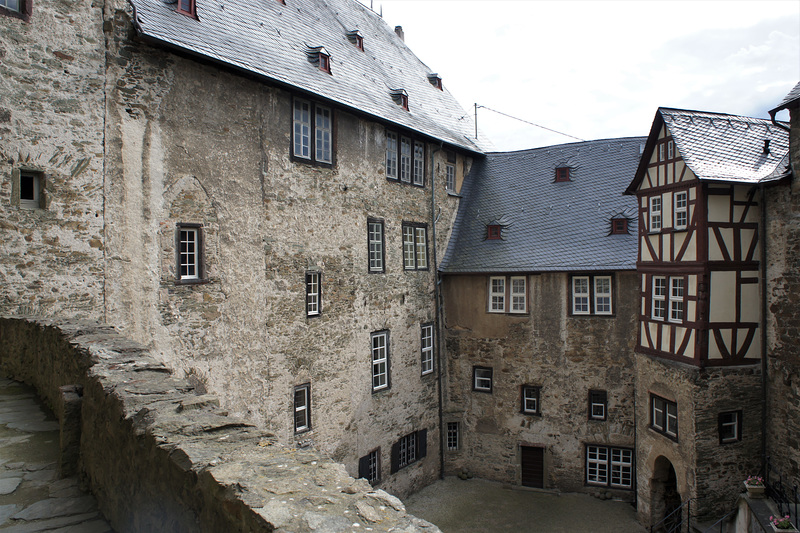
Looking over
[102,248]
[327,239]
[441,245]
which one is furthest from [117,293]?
[441,245]

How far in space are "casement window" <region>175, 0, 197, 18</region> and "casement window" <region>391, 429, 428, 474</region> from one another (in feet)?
42.1

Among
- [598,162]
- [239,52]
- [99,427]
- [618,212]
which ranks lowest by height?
[99,427]

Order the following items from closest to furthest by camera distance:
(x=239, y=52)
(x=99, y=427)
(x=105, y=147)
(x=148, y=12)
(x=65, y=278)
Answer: (x=99, y=427) < (x=65, y=278) < (x=105, y=147) < (x=148, y=12) < (x=239, y=52)

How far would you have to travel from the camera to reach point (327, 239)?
14.6 meters

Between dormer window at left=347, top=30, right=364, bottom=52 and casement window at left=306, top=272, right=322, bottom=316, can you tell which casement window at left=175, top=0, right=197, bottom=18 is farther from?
dormer window at left=347, top=30, right=364, bottom=52

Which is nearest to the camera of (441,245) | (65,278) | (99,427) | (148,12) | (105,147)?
(99,427)

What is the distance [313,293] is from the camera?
14.2 m

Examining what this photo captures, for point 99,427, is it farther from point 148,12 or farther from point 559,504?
point 559,504

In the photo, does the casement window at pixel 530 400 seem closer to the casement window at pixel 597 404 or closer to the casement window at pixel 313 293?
the casement window at pixel 597 404

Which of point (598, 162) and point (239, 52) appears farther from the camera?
point (598, 162)

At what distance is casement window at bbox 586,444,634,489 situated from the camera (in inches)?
666

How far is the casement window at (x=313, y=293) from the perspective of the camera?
555 inches

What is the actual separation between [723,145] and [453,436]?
39.9ft

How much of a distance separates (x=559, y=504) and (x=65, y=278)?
14.6 m
